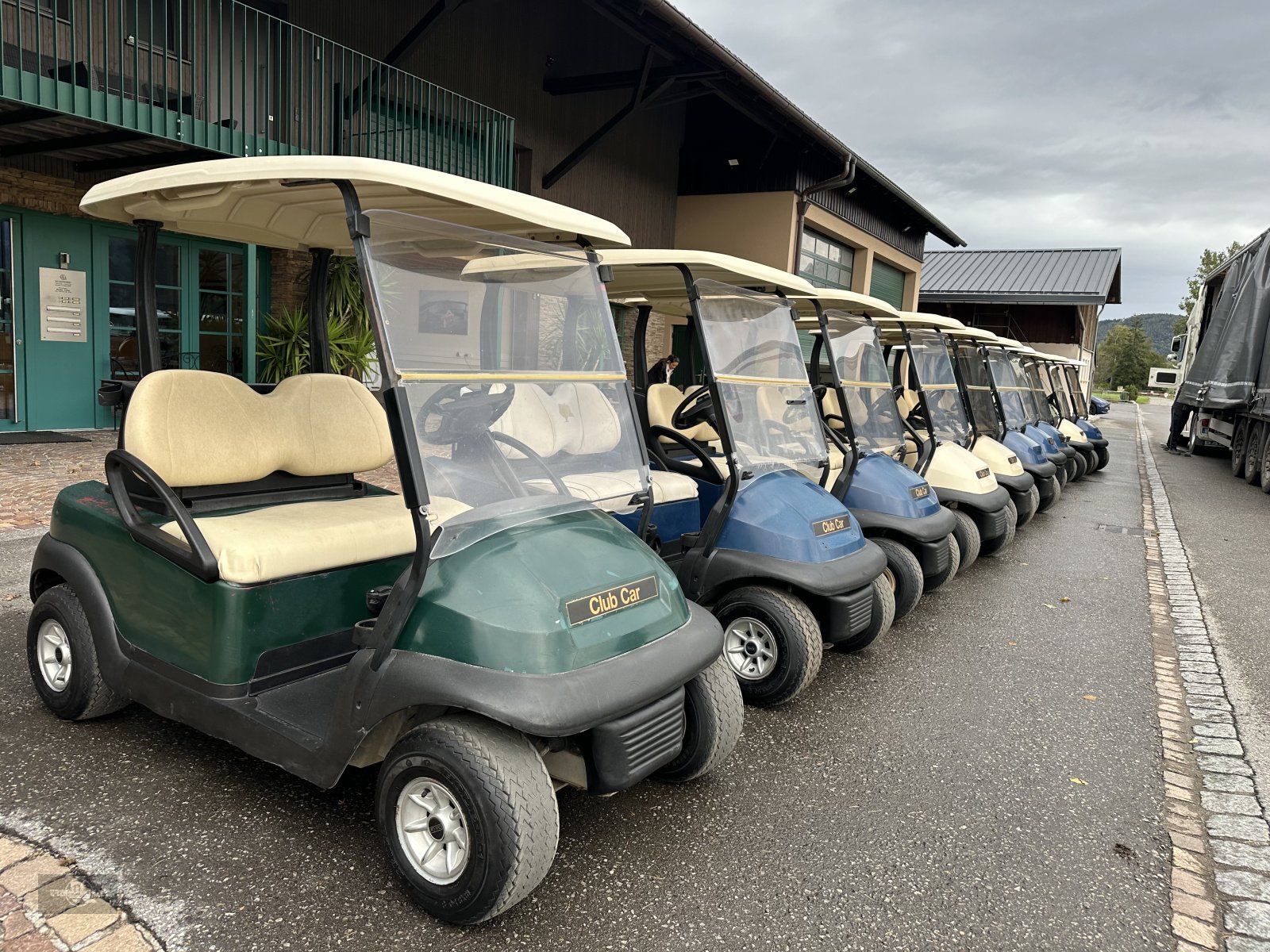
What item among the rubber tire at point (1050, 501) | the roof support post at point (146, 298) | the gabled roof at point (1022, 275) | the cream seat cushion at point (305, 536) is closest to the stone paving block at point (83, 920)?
the cream seat cushion at point (305, 536)

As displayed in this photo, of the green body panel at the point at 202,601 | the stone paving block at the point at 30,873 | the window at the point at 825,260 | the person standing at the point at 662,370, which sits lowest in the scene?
the stone paving block at the point at 30,873

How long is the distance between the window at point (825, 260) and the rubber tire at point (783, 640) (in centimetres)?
1267

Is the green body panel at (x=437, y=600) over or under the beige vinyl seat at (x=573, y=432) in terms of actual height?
under

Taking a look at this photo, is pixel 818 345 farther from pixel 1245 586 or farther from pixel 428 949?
pixel 428 949

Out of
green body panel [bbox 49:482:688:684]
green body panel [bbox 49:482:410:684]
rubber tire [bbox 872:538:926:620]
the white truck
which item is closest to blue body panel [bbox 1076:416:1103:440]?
the white truck

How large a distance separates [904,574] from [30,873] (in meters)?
3.69

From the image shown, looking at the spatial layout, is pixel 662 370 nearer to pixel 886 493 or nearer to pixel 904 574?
pixel 886 493

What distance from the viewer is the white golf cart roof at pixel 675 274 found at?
371 cm

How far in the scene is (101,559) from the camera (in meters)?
2.93

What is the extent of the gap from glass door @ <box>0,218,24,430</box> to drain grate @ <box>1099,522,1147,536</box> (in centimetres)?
1002

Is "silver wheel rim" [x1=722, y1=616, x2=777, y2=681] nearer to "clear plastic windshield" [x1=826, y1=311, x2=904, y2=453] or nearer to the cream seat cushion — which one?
the cream seat cushion

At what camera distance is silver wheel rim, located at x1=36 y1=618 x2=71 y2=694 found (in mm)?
3027

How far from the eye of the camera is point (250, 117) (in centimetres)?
879

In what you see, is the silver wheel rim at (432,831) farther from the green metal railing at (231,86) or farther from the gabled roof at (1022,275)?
the gabled roof at (1022,275)
